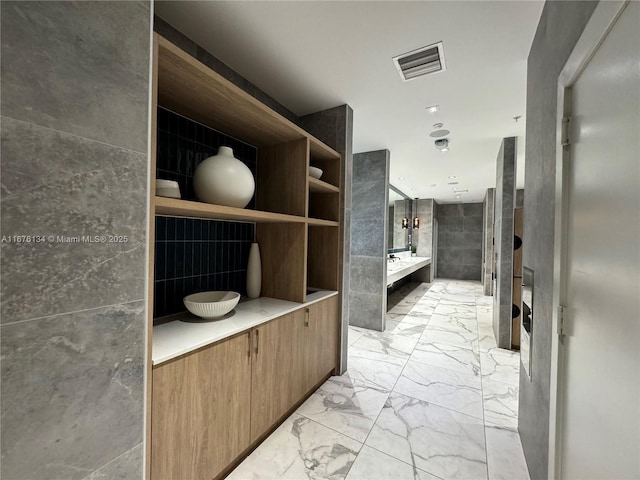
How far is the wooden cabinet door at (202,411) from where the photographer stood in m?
1.10

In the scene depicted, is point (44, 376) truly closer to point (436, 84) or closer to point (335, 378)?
point (335, 378)

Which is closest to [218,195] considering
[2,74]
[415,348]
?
[2,74]

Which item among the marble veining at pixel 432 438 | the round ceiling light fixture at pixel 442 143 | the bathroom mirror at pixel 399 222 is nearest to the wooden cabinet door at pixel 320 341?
the marble veining at pixel 432 438

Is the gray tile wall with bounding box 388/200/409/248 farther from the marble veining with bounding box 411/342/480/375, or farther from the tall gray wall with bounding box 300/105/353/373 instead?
the tall gray wall with bounding box 300/105/353/373

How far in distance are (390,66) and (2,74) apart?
2012mm

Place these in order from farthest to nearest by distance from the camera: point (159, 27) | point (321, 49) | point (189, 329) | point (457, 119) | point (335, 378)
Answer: point (457, 119), point (335, 378), point (321, 49), point (159, 27), point (189, 329)

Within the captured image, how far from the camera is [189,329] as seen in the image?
4.57ft

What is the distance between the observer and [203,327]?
4.68 ft

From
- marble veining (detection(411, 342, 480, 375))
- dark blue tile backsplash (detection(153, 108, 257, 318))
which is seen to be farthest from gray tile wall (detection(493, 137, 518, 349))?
dark blue tile backsplash (detection(153, 108, 257, 318))

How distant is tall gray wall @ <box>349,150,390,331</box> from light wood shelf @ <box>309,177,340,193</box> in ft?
5.00

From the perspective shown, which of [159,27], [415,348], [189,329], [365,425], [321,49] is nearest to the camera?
[189,329]

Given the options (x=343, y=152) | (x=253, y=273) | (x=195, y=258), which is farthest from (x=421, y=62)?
(x=195, y=258)

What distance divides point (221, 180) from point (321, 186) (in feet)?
3.24

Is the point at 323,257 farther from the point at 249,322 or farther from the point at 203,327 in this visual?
the point at 203,327
